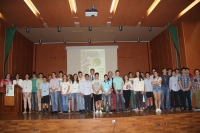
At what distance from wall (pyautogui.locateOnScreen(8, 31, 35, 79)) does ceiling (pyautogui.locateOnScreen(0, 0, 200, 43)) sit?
15.1 inches

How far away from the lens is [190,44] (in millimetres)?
7020

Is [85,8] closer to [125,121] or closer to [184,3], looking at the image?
[184,3]

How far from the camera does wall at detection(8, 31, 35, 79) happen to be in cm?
747

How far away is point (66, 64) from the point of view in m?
10.0

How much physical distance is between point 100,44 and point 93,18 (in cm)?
373

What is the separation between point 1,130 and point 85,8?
4267 mm

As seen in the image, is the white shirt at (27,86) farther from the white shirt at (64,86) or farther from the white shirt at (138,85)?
the white shirt at (138,85)

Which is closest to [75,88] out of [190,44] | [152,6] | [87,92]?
[87,92]

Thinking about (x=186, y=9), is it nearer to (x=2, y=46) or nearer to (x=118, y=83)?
(x=118, y=83)

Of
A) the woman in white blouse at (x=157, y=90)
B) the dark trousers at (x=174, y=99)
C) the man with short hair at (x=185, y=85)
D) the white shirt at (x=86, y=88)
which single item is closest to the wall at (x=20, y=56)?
the white shirt at (x=86, y=88)

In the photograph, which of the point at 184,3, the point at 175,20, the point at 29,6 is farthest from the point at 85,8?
the point at 175,20

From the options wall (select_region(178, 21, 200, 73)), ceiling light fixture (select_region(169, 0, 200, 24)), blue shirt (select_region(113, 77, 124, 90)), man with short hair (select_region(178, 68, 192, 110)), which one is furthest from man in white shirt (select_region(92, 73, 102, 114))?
ceiling light fixture (select_region(169, 0, 200, 24))

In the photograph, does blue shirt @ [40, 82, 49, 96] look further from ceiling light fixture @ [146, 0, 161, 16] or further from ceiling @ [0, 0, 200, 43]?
ceiling light fixture @ [146, 0, 161, 16]

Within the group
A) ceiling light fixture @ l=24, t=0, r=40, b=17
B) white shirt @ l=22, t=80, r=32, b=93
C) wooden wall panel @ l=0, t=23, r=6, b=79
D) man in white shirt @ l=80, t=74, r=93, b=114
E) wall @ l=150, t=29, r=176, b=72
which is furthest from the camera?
wall @ l=150, t=29, r=176, b=72
